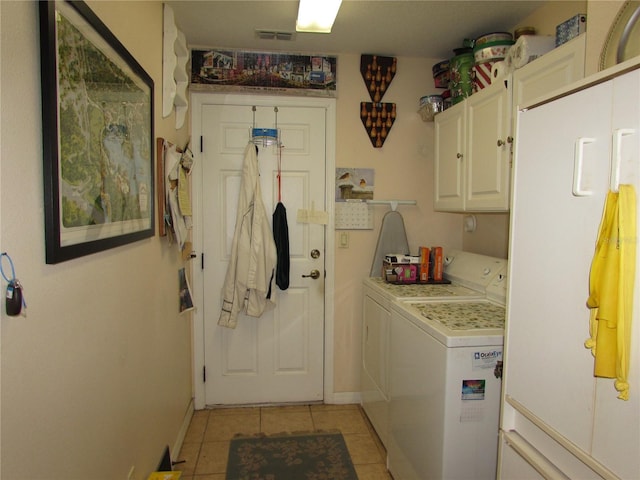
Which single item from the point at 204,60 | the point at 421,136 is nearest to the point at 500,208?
the point at 421,136

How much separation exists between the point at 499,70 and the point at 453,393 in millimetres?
1553

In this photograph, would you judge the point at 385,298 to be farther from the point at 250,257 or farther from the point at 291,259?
the point at 250,257

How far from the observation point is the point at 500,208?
1.93 metres

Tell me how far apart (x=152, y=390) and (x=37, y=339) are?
1.07 metres

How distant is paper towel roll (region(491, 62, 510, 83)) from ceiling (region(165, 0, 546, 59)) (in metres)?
0.36

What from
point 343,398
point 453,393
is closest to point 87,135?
point 453,393

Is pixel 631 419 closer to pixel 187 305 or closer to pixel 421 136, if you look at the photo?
pixel 187 305

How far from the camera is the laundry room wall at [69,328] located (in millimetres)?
830

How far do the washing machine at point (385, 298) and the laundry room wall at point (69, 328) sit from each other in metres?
1.23

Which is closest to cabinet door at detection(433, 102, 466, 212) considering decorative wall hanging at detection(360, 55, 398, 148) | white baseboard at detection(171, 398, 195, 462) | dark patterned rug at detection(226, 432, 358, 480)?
decorative wall hanging at detection(360, 55, 398, 148)

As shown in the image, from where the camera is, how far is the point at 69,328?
107 cm

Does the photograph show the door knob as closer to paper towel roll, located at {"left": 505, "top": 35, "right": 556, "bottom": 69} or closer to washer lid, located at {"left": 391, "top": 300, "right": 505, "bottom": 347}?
washer lid, located at {"left": 391, "top": 300, "right": 505, "bottom": 347}

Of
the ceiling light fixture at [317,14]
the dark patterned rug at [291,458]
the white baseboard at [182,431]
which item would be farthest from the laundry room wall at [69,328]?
the ceiling light fixture at [317,14]

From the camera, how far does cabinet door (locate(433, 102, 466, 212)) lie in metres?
2.33
